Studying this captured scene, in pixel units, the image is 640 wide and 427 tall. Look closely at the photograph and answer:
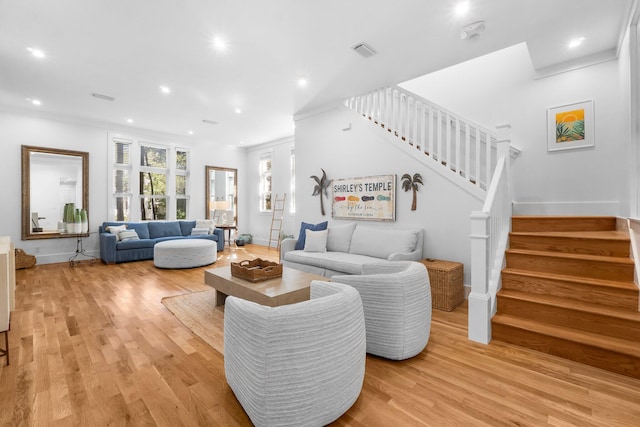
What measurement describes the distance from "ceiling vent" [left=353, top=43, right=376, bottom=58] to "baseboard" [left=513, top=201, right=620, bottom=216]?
2.90m

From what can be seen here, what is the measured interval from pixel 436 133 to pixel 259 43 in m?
A: 2.80

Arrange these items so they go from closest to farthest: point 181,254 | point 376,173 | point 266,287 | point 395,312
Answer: point 395,312 < point 266,287 < point 376,173 < point 181,254

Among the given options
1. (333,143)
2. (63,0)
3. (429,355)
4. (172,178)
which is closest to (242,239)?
(172,178)

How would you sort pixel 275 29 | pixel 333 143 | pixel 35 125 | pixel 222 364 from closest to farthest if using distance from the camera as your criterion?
pixel 222 364 → pixel 275 29 → pixel 333 143 → pixel 35 125

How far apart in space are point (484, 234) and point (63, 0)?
14.0 feet

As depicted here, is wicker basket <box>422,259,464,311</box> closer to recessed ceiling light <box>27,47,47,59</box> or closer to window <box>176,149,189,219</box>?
recessed ceiling light <box>27,47,47,59</box>

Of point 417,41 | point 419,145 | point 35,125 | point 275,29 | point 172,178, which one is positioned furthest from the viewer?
point 172,178

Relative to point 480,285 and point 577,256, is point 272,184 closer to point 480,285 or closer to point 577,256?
point 480,285

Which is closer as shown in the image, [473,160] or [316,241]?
[473,160]

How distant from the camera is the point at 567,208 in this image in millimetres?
3840

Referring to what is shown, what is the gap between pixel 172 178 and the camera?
25.1 ft

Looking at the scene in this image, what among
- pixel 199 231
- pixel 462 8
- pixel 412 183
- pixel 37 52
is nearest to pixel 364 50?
pixel 462 8

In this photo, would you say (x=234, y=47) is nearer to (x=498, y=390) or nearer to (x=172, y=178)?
(x=498, y=390)

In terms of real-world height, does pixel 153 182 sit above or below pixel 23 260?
above
